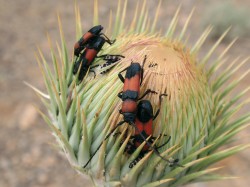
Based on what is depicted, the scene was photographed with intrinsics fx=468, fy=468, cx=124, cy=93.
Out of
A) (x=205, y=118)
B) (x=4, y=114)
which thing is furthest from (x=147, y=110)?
(x=4, y=114)

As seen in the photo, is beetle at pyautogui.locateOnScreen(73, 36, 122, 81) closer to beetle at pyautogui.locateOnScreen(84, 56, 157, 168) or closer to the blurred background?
beetle at pyautogui.locateOnScreen(84, 56, 157, 168)

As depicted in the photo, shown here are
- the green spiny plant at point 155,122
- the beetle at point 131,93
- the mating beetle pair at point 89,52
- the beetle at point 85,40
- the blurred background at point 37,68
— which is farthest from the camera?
the blurred background at point 37,68

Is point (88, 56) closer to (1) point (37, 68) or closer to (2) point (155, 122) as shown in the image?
(2) point (155, 122)

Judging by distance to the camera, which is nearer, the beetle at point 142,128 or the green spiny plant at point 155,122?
the beetle at point 142,128

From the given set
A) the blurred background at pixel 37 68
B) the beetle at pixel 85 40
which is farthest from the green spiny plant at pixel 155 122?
the blurred background at pixel 37 68

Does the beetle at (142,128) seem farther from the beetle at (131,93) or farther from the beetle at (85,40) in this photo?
the beetle at (85,40)

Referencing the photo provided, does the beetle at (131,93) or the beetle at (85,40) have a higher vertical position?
the beetle at (131,93)
